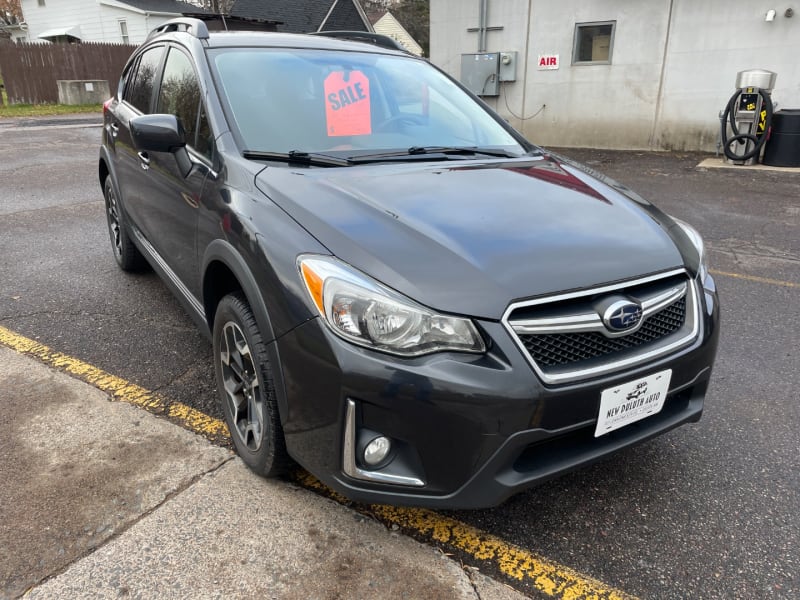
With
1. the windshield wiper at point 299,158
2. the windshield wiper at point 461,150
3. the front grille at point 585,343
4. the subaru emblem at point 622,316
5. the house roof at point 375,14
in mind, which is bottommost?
the front grille at point 585,343

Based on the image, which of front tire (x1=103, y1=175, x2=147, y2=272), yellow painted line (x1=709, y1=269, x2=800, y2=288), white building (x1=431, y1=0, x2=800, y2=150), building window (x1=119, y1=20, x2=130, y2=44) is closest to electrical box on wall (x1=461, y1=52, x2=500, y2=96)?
white building (x1=431, y1=0, x2=800, y2=150)

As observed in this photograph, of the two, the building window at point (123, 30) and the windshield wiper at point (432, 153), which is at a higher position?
the building window at point (123, 30)

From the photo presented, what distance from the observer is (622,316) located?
194cm

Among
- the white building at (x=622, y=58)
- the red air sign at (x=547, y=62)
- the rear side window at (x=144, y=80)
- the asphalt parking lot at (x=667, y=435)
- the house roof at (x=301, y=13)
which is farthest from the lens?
the house roof at (x=301, y=13)

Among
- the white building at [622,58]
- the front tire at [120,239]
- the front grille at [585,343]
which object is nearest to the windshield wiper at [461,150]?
the front grille at [585,343]

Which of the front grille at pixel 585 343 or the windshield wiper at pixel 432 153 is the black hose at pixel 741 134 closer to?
the windshield wiper at pixel 432 153

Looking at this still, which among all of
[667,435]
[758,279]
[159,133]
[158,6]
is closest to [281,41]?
[159,133]

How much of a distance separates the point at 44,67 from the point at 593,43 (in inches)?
772

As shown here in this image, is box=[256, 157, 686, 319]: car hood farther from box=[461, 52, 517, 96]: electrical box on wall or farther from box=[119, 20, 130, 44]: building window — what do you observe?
box=[119, 20, 130, 44]: building window

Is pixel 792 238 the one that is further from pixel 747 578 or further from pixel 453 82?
pixel 747 578

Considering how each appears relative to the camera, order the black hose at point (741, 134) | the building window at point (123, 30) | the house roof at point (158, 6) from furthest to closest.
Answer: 1. the building window at point (123, 30)
2. the house roof at point (158, 6)
3. the black hose at point (741, 134)

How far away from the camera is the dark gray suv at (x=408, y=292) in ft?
5.91

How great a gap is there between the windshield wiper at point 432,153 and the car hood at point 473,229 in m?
0.09

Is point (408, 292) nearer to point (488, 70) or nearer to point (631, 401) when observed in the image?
point (631, 401)
